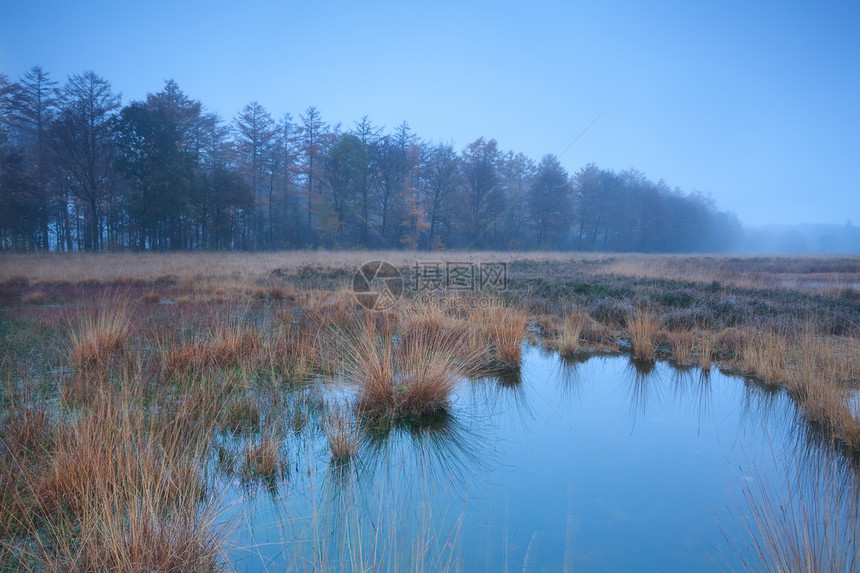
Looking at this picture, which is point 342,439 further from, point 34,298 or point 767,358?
point 34,298

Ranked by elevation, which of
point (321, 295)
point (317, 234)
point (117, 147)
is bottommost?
point (321, 295)

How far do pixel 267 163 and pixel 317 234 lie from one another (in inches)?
285

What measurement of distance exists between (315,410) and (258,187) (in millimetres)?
36457

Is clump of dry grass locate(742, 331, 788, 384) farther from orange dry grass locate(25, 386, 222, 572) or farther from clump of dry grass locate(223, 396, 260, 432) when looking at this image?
orange dry grass locate(25, 386, 222, 572)

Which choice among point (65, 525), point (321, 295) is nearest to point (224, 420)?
point (65, 525)

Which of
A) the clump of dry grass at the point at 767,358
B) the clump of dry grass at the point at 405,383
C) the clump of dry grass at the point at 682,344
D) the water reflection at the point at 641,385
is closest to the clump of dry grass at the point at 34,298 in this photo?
the clump of dry grass at the point at 405,383

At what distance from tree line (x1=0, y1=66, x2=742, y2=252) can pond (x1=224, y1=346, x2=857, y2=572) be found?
76.8 ft

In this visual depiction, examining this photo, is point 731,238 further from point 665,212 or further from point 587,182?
point 587,182

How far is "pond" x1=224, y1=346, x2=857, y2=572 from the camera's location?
2398mm

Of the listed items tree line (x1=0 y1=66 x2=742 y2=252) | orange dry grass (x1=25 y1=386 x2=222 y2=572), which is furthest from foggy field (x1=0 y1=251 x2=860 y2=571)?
tree line (x1=0 y1=66 x2=742 y2=252)

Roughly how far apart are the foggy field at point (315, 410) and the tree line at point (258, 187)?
19178 mm

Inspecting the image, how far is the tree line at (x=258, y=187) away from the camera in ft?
78.6

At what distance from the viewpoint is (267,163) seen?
3550 centimetres

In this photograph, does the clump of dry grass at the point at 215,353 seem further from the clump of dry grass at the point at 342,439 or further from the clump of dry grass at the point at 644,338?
the clump of dry grass at the point at 644,338
